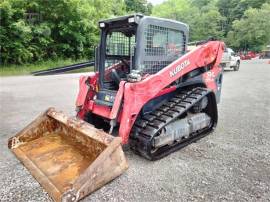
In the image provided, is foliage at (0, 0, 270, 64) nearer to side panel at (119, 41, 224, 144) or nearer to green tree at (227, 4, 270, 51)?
side panel at (119, 41, 224, 144)

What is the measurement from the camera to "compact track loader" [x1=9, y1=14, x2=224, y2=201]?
3.02 m

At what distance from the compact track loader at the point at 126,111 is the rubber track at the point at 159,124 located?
0.04 ft

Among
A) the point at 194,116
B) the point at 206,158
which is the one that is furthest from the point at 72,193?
the point at 194,116

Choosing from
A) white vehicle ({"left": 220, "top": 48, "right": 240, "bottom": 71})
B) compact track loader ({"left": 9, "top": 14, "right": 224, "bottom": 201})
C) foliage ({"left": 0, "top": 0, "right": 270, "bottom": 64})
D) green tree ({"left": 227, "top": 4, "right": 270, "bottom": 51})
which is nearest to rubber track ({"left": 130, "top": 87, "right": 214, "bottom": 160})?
compact track loader ({"left": 9, "top": 14, "right": 224, "bottom": 201})

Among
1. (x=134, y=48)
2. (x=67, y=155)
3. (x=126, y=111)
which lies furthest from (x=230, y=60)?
(x=67, y=155)

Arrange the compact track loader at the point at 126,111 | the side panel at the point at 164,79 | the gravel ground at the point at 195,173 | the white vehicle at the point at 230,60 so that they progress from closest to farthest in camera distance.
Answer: the gravel ground at the point at 195,173 < the compact track loader at the point at 126,111 < the side panel at the point at 164,79 < the white vehicle at the point at 230,60

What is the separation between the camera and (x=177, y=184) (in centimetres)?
300

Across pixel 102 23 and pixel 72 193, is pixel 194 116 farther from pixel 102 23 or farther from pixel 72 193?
pixel 72 193

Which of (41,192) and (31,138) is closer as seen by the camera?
(41,192)

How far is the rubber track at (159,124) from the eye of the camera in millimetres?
3453

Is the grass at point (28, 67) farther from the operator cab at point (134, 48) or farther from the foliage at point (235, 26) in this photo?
the foliage at point (235, 26)

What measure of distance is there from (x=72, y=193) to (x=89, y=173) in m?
0.26

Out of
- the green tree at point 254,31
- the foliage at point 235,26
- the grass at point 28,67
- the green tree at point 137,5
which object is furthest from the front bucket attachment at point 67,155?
the green tree at point 254,31

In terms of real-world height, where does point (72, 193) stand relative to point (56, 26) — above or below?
below
